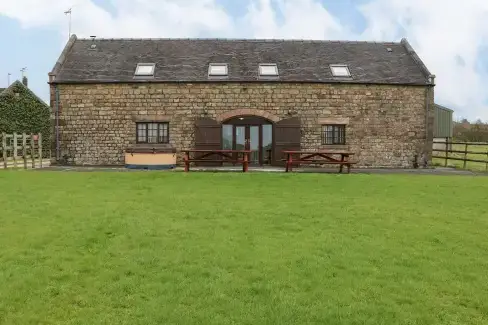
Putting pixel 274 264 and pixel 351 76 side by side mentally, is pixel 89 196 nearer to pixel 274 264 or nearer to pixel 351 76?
pixel 274 264

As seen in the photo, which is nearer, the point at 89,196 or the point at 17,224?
the point at 17,224

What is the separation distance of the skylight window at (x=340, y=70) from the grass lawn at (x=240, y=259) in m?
12.6

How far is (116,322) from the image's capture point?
4.11 m

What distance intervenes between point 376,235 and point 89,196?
21.3 feet

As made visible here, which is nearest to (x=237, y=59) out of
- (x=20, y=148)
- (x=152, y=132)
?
(x=152, y=132)

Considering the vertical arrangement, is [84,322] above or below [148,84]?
below

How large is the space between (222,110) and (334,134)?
5.32m

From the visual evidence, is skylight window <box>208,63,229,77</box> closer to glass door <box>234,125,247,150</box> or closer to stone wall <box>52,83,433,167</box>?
stone wall <box>52,83,433,167</box>

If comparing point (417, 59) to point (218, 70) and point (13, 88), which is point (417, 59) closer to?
point (218, 70)

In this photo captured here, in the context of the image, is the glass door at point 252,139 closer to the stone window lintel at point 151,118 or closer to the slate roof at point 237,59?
the slate roof at point 237,59

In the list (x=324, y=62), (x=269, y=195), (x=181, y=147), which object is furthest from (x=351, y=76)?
(x=269, y=195)

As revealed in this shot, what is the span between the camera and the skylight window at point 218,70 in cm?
2216

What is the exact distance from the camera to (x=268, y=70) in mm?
22500

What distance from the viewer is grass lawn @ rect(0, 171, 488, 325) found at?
14.3 ft
